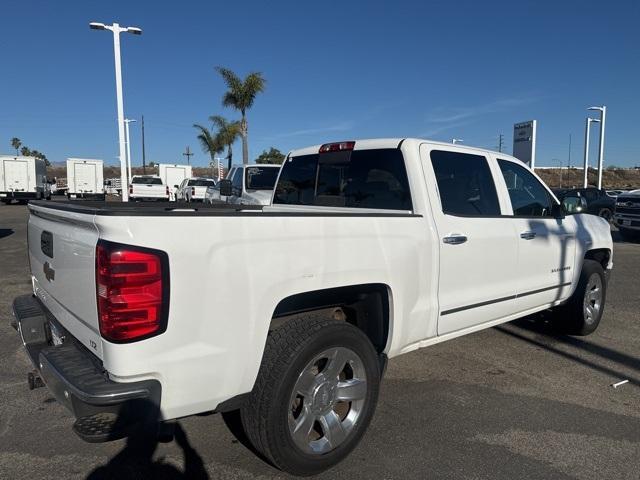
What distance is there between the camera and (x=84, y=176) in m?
34.2

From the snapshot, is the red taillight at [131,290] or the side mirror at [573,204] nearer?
the red taillight at [131,290]

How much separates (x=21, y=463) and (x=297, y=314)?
1833 millimetres

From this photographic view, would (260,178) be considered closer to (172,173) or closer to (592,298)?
(592,298)

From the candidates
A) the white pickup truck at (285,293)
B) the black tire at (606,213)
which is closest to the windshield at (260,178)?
the white pickup truck at (285,293)

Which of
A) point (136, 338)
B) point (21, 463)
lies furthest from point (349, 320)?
point (21, 463)

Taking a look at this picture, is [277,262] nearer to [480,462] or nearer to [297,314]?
[297,314]

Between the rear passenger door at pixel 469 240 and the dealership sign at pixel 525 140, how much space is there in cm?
1915

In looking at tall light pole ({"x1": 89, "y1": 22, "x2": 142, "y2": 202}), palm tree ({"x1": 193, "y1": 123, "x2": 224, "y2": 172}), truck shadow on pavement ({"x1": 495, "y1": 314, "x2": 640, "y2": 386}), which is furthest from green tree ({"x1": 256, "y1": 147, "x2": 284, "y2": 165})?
truck shadow on pavement ({"x1": 495, "y1": 314, "x2": 640, "y2": 386})

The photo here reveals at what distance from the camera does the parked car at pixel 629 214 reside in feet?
49.2

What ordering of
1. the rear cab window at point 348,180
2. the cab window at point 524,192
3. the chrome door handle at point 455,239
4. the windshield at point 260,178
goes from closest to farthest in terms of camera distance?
the chrome door handle at point 455,239 < the rear cab window at point 348,180 < the cab window at point 524,192 < the windshield at point 260,178

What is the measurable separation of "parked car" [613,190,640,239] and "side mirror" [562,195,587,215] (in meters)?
11.8

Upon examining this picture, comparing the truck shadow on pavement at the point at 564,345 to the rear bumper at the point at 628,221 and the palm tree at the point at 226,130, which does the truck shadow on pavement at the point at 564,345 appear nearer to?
the rear bumper at the point at 628,221

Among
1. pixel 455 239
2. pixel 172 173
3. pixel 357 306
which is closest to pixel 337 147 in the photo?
pixel 455 239

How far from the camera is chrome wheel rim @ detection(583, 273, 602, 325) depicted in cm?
539
